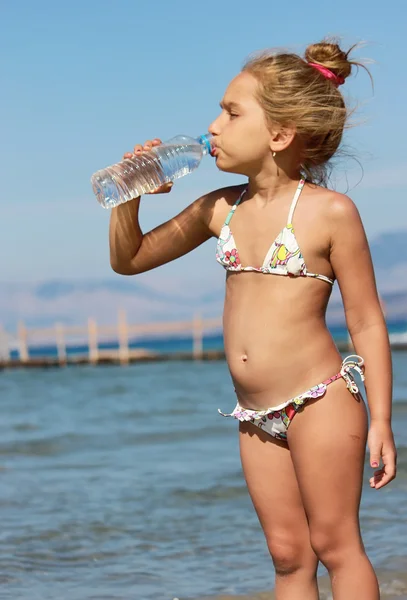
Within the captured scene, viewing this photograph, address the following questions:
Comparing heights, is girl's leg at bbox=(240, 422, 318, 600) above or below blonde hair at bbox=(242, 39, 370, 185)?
below

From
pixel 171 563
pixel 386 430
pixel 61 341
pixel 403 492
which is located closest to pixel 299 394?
pixel 386 430

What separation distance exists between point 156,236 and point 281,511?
853 millimetres

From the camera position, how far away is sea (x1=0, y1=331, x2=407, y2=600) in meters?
4.14

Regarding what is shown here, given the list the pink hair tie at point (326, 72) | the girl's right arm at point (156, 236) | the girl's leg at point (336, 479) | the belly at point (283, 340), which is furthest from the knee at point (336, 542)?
the pink hair tie at point (326, 72)

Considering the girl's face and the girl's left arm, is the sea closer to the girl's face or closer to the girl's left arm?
the girl's left arm

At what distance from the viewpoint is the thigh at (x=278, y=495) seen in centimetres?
279

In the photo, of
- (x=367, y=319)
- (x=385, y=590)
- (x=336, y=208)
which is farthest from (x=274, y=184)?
(x=385, y=590)

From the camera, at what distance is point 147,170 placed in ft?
9.66

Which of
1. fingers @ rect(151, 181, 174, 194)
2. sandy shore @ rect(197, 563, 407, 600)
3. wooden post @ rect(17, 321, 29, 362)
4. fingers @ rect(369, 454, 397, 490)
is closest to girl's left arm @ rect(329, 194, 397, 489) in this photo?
fingers @ rect(369, 454, 397, 490)

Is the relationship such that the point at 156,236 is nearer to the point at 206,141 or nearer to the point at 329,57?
the point at 206,141

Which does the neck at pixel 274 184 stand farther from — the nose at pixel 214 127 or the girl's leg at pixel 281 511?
the girl's leg at pixel 281 511

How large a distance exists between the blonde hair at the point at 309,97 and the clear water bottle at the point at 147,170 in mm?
236

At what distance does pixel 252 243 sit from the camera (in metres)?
2.77

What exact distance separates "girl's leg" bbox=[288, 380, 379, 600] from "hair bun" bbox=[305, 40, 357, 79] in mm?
853
